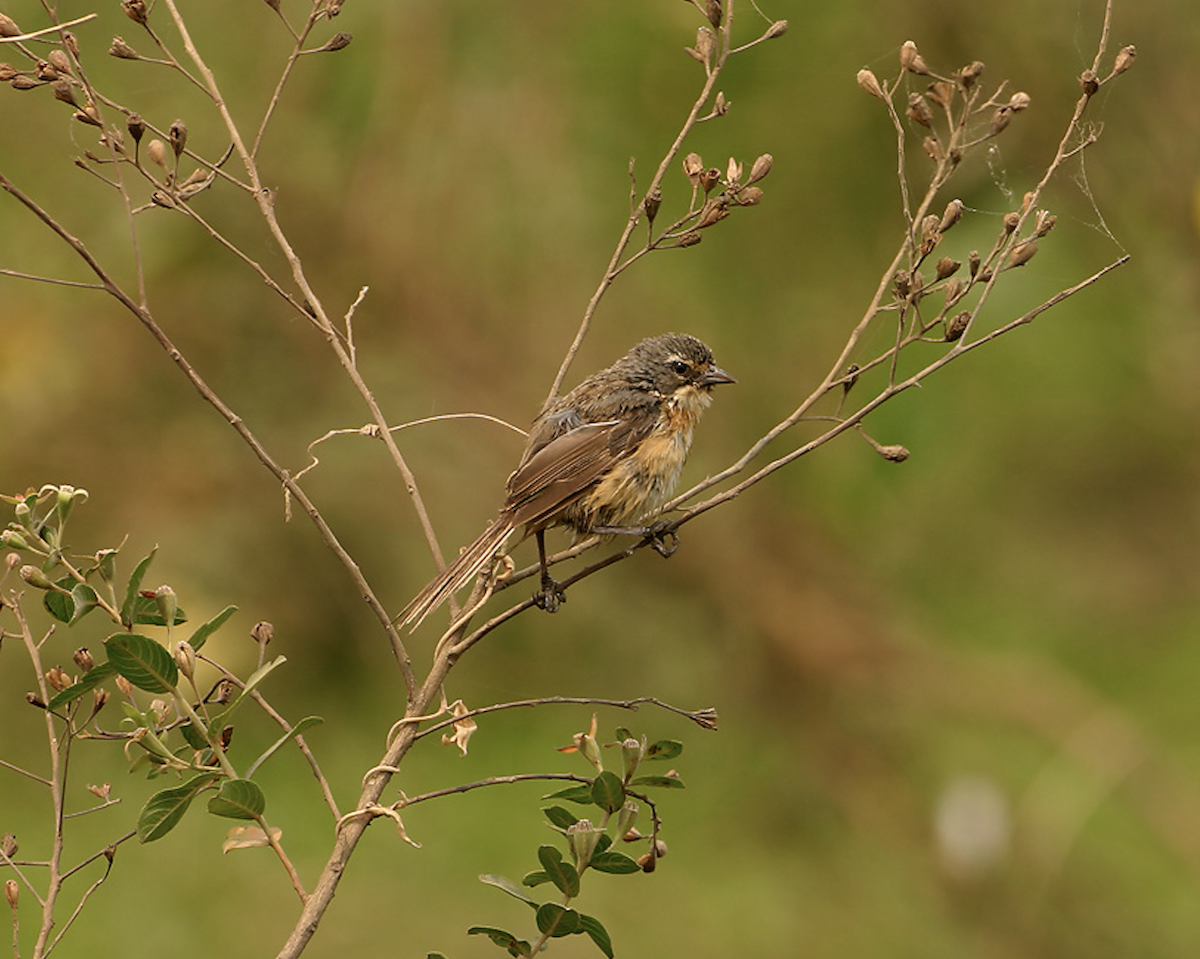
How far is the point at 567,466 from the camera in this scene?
2.74 meters

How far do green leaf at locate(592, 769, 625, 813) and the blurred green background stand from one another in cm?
291

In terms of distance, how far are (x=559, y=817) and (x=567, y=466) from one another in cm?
126

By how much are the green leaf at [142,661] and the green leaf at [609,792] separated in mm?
412

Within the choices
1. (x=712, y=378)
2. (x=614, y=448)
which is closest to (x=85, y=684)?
(x=614, y=448)

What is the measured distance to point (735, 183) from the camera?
181cm

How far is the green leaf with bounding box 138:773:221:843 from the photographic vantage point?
1372 millimetres

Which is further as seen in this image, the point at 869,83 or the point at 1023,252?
the point at 869,83

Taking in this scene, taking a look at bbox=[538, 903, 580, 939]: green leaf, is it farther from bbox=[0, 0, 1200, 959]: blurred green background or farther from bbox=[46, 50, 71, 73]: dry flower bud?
bbox=[0, 0, 1200, 959]: blurred green background

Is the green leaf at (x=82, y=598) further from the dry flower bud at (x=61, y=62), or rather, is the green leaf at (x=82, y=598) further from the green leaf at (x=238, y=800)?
the dry flower bud at (x=61, y=62)

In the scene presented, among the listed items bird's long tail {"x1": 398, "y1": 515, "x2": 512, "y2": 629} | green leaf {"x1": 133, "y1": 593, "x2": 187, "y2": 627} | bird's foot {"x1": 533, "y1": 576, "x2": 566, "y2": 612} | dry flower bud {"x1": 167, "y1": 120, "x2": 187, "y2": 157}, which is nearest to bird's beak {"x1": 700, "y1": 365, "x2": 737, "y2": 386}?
bird's long tail {"x1": 398, "y1": 515, "x2": 512, "y2": 629}

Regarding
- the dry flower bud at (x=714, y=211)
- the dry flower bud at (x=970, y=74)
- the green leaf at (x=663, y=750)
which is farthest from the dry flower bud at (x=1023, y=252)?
the green leaf at (x=663, y=750)

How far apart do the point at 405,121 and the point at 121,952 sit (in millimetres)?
2513

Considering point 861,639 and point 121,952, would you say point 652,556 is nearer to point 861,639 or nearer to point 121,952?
point 861,639

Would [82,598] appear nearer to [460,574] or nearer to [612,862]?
[612,862]
